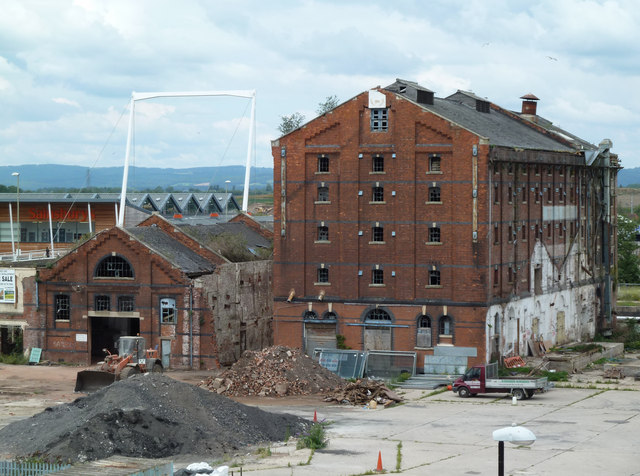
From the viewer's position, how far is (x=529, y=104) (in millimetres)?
85375

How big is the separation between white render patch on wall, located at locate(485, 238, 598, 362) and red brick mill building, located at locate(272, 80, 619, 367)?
0.21 meters

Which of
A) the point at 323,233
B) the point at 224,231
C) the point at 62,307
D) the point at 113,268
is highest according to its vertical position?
the point at 224,231

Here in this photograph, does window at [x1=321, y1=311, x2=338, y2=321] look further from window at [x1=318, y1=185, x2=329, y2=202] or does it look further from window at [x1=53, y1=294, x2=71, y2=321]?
window at [x1=53, y1=294, x2=71, y2=321]

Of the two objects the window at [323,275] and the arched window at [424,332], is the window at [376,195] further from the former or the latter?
the arched window at [424,332]

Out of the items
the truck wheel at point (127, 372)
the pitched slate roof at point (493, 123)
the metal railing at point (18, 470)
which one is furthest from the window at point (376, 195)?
the metal railing at point (18, 470)

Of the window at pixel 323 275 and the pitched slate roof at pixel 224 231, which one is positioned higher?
the pitched slate roof at pixel 224 231

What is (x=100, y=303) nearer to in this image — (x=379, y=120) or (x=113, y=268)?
(x=113, y=268)

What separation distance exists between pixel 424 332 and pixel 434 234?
5.43 meters

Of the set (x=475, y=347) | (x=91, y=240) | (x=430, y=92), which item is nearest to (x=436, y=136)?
(x=430, y=92)

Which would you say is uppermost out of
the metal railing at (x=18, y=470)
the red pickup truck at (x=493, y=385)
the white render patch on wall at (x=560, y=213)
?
the white render patch on wall at (x=560, y=213)

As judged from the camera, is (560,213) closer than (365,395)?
No

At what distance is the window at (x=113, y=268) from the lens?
65125 millimetres

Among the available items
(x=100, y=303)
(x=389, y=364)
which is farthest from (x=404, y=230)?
(x=100, y=303)

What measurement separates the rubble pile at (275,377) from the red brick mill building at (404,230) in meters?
6.82
